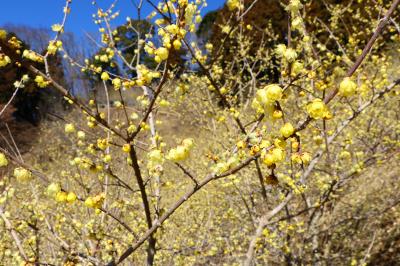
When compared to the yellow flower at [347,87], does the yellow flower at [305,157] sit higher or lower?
lower

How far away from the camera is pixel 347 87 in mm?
1496

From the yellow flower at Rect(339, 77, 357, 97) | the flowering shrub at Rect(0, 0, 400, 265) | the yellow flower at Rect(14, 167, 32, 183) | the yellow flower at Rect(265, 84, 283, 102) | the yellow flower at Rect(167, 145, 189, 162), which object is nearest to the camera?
the yellow flower at Rect(265, 84, 283, 102)

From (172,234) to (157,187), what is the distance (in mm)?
3419

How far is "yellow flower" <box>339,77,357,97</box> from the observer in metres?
1.49

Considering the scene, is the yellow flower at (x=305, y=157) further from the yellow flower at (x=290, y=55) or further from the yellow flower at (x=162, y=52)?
the yellow flower at (x=162, y=52)

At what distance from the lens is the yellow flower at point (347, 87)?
149cm

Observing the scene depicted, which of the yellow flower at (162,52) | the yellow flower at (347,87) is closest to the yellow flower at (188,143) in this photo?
the yellow flower at (162,52)

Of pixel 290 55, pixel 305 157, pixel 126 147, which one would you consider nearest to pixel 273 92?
pixel 305 157

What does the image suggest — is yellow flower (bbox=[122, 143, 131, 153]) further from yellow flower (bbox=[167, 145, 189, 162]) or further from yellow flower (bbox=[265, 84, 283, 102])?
yellow flower (bbox=[265, 84, 283, 102])

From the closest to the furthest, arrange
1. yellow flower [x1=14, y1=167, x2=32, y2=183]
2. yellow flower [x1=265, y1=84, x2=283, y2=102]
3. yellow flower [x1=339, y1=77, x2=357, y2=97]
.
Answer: yellow flower [x1=265, y1=84, x2=283, y2=102], yellow flower [x1=339, y1=77, x2=357, y2=97], yellow flower [x1=14, y1=167, x2=32, y2=183]

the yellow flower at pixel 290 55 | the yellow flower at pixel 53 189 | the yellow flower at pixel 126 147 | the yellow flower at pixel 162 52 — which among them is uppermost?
the yellow flower at pixel 162 52

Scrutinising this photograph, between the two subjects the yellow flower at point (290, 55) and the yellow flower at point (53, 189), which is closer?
the yellow flower at point (290, 55)

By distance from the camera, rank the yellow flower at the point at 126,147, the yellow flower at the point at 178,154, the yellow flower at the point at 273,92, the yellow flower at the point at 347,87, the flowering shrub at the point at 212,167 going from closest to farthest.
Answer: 1. the yellow flower at the point at 273,92
2. the yellow flower at the point at 347,87
3. the yellow flower at the point at 178,154
4. the flowering shrub at the point at 212,167
5. the yellow flower at the point at 126,147

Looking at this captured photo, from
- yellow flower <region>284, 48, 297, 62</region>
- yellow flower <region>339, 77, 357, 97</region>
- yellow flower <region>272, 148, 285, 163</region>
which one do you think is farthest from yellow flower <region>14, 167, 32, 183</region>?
yellow flower <region>339, 77, 357, 97</region>
